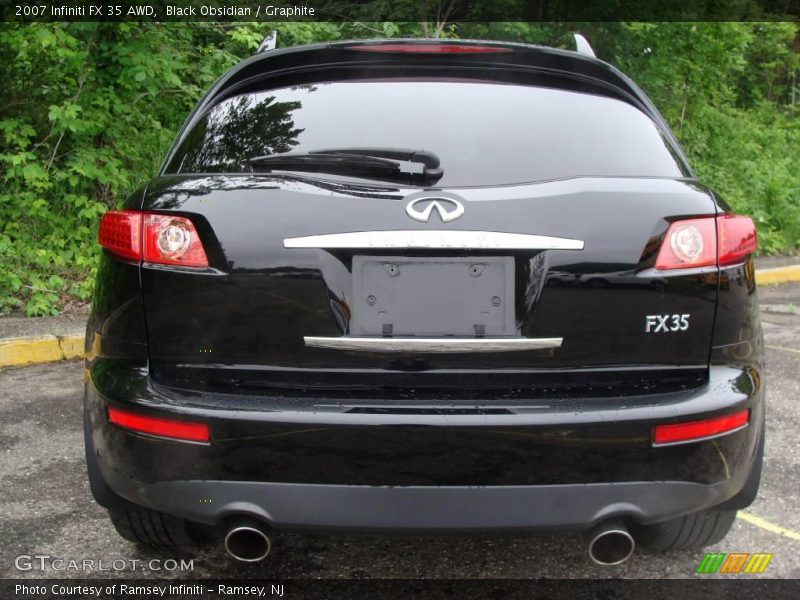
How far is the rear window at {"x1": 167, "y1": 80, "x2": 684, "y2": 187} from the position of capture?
2.43 metres

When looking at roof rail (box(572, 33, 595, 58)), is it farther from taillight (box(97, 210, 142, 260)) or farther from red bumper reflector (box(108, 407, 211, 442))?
red bumper reflector (box(108, 407, 211, 442))

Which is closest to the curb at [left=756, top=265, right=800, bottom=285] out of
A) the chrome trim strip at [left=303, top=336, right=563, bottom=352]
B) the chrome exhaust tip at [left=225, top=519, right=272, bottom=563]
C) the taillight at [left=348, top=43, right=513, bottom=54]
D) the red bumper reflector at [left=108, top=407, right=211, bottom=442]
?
the taillight at [left=348, top=43, right=513, bottom=54]

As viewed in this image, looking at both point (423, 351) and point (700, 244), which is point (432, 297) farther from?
point (700, 244)

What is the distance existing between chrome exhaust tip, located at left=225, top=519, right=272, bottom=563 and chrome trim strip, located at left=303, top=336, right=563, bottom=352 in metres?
0.51

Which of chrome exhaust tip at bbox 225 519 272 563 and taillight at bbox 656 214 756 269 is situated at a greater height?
taillight at bbox 656 214 756 269

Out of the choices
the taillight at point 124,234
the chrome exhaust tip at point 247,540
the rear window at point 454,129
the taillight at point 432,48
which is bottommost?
the chrome exhaust tip at point 247,540

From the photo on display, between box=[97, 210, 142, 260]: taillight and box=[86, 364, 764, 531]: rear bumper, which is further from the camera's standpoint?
box=[97, 210, 142, 260]: taillight

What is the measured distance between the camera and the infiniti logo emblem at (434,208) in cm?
218

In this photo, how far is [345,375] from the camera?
2189 mm

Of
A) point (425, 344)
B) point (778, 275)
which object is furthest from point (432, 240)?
point (778, 275)

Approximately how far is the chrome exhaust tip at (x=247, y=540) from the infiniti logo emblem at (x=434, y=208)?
89 centimetres

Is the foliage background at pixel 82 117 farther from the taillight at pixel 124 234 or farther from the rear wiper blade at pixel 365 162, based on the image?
the rear wiper blade at pixel 365 162

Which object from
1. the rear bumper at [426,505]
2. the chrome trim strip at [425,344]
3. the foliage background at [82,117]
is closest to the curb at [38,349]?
the foliage background at [82,117]

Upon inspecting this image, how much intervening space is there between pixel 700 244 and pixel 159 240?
55.8 inches
